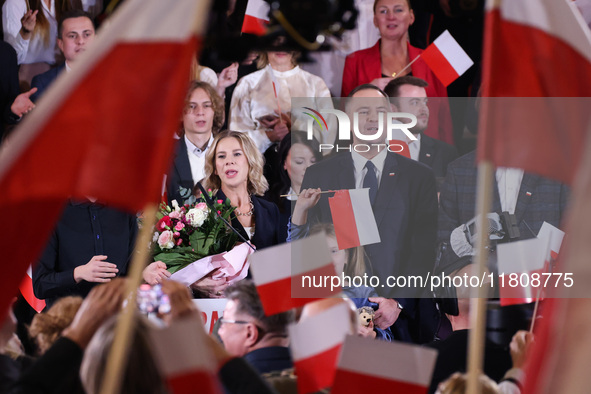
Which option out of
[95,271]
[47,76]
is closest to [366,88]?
[95,271]

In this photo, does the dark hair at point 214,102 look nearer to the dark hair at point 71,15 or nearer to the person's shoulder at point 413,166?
the dark hair at point 71,15

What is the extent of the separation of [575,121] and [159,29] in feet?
3.80

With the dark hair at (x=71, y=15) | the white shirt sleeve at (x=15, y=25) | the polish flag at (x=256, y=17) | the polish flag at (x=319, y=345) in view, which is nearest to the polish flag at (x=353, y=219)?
the polish flag at (x=256, y=17)

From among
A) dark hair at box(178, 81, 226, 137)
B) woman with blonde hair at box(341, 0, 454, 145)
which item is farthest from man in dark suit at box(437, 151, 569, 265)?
dark hair at box(178, 81, 226, 137)

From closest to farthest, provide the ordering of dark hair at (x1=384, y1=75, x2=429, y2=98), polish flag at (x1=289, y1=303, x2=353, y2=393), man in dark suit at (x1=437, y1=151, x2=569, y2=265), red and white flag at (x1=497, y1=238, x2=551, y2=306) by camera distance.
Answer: polish flag at (x1=289, y1=303, x2=353, y2=393), red and white flag at (x1=497, y1=238, x2=551, y2=306), man in dark suit at (x1=437, y1=151, x2=569, y2=265), dark hair at (x1=384, y1=75, x2=429, y2=98)

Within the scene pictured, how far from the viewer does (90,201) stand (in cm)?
537

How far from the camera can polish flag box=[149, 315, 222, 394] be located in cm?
206

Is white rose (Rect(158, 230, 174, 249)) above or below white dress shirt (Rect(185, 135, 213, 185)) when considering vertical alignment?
below

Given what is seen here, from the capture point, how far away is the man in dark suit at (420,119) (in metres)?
5.88

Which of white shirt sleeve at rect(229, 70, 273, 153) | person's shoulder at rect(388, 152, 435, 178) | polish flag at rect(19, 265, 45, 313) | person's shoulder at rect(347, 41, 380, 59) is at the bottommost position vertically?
polish flag at rect(19, 265, 45, 313)

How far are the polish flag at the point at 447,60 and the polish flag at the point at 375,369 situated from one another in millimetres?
4193

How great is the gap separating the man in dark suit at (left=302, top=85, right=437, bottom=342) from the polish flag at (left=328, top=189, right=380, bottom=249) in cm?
4

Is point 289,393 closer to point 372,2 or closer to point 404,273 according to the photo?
point 404,273

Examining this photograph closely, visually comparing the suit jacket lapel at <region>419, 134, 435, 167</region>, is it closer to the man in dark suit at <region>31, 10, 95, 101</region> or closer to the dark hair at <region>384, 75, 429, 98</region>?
the dark hair at <region>384, 75, 429, 98</region>
